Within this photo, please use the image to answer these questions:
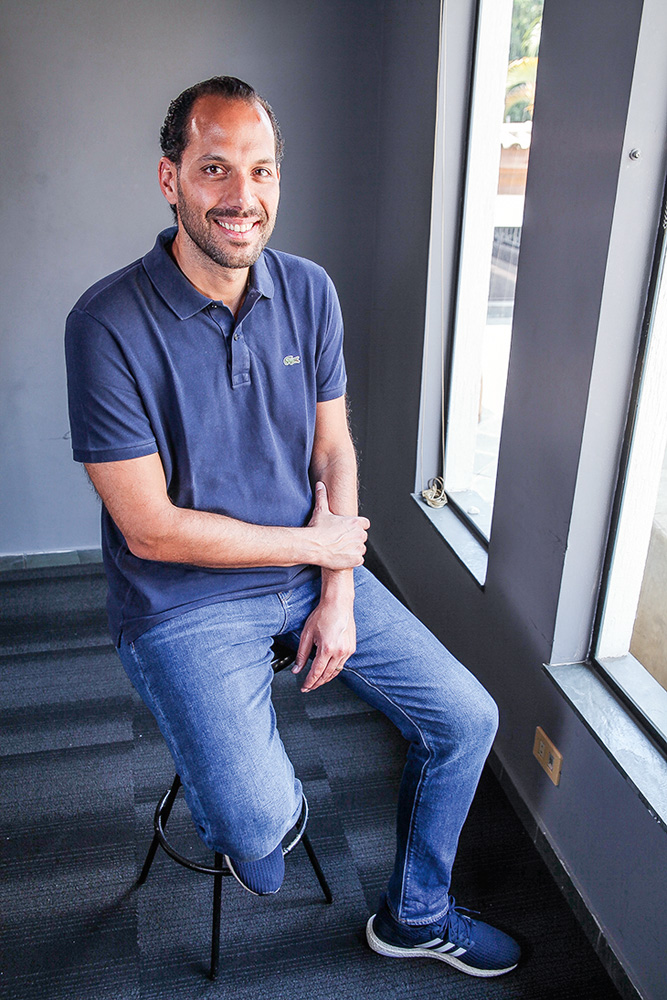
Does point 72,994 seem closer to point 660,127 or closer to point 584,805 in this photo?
point 584,805

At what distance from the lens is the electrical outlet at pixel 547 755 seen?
187 cm

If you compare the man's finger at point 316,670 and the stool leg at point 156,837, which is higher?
the man's finger at point 316,670

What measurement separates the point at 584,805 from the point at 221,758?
83 centimetres

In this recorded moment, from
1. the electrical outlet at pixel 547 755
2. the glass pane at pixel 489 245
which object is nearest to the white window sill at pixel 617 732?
the electrical outlet at pixel 547 755

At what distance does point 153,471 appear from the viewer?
154 cm

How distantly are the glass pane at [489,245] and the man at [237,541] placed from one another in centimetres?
75

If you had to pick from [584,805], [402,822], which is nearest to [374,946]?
[402,822]

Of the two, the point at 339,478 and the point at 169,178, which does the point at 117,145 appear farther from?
the point at 339,478

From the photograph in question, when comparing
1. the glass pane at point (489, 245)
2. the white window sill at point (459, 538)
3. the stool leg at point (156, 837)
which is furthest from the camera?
the white window sill at point (459, 538)

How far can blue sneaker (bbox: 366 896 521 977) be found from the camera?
66.4 inches

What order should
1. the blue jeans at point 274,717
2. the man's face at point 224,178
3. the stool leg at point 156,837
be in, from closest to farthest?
the blue jeans at point 274,717, the man's face at point 224,178, the stool leg at point 156,837

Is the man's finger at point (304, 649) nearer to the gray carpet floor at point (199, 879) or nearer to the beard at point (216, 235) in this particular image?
the gray carpet floor at point (199, 879)

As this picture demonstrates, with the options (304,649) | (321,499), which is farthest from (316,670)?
(321,499)

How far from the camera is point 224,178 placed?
1.59 meters
